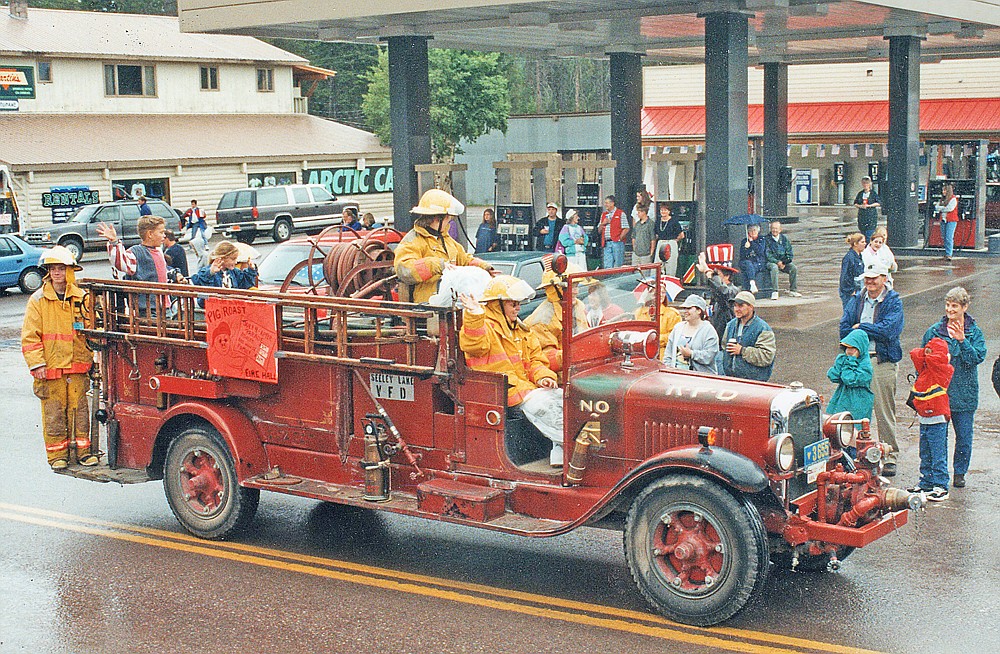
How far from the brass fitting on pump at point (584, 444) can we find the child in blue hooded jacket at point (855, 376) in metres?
2.85

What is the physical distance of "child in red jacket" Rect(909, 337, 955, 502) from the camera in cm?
898

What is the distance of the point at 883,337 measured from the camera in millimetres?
9812

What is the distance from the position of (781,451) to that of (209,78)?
4195 cm

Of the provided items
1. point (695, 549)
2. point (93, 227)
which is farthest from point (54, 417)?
point (93, 227)

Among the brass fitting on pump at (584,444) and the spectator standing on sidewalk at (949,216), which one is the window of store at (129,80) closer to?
the spectator standing on sidewalk at (949,216)

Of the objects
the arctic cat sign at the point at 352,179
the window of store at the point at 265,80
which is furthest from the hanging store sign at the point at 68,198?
the window of store at the point at 265,80

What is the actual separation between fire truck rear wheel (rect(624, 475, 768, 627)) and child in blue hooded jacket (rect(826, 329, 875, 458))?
2.99m

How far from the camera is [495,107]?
175 feet

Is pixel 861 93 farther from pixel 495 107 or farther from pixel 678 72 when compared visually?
pixel 495 107

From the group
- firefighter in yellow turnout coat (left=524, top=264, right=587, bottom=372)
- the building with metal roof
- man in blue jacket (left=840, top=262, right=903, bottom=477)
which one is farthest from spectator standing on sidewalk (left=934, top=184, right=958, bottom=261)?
the building with metal roof

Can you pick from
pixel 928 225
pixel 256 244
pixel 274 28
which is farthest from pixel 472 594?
pixel 256 244

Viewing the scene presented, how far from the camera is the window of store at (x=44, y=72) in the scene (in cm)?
4069

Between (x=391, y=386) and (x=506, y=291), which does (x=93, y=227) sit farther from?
(x=506, y=291)

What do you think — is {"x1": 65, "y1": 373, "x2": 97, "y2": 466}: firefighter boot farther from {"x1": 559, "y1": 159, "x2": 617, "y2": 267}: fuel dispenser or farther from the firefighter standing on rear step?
{"x1": 559, "y1": 159, "x2": 617, "y2": 267}: fuel dispenser
